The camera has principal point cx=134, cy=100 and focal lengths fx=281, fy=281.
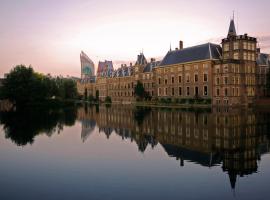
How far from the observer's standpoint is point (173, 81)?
252 feet

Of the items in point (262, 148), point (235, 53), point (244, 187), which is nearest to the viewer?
point (244, 187)

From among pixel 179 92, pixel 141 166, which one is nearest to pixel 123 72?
pixel 179 92

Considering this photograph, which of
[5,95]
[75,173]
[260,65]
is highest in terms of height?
[260,65]

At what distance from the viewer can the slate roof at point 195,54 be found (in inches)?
2606

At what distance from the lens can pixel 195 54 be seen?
6969 centimetres

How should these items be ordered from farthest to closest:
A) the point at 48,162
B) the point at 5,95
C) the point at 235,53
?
the point at 5,95 → the point at 235,53 → the point at 48,162

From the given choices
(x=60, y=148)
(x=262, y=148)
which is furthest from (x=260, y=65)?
(x=60, y=148)

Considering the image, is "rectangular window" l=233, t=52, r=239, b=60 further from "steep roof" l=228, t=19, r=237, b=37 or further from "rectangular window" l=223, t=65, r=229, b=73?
"steep roof" l=228, t=19, r=237, b=37

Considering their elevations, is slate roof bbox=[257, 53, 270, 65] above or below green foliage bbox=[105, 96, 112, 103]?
above

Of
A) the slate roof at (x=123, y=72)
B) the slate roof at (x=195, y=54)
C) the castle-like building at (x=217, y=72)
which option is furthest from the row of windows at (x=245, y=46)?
the slate roof at (x=123, y=72)

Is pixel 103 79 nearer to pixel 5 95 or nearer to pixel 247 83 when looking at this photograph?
pixel 5 95

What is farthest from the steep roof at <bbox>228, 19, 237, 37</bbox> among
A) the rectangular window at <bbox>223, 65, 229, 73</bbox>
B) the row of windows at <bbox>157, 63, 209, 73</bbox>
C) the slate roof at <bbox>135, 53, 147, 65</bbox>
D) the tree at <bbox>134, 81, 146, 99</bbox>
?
the slate roof at <bbox>135, 53, 147, 65</bbox>

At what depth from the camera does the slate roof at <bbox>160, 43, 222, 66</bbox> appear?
66.2m

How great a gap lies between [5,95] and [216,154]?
73135mm
